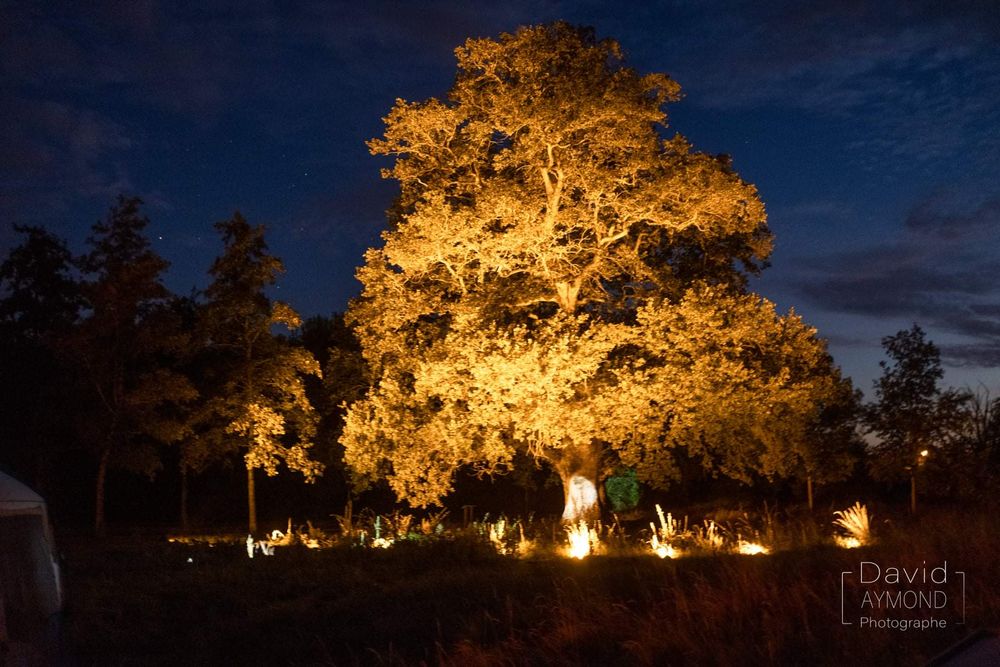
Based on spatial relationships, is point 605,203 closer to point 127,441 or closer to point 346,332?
point 346,332

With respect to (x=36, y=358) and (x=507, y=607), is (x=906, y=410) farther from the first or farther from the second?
(x=36, y=358)

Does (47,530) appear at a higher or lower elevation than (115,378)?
lower

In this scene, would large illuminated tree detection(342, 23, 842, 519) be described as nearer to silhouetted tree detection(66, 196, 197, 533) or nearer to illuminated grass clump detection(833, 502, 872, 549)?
illuminated grass clump detection(833, 502, 872, 549)

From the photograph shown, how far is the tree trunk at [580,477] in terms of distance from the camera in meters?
19.7

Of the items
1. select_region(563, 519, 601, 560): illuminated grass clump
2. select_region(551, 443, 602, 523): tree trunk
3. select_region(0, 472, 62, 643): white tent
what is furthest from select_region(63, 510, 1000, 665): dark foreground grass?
select_region(551, 443, 602, 523): tree trunk

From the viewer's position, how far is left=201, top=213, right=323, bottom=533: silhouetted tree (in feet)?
91.1

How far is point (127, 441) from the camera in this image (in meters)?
28.0

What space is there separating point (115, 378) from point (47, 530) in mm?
15093

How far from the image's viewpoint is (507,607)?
36.1 feet

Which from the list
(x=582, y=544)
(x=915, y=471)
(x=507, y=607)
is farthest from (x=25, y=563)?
(x=915, y=471)

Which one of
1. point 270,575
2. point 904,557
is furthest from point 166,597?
point 904,557

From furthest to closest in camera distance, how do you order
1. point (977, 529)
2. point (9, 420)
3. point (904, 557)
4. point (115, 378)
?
point (9, 420), point (115, 378), point (977, 529), point (904, 557)

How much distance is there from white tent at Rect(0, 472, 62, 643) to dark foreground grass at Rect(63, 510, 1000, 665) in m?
0.50

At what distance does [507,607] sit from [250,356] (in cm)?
1988
